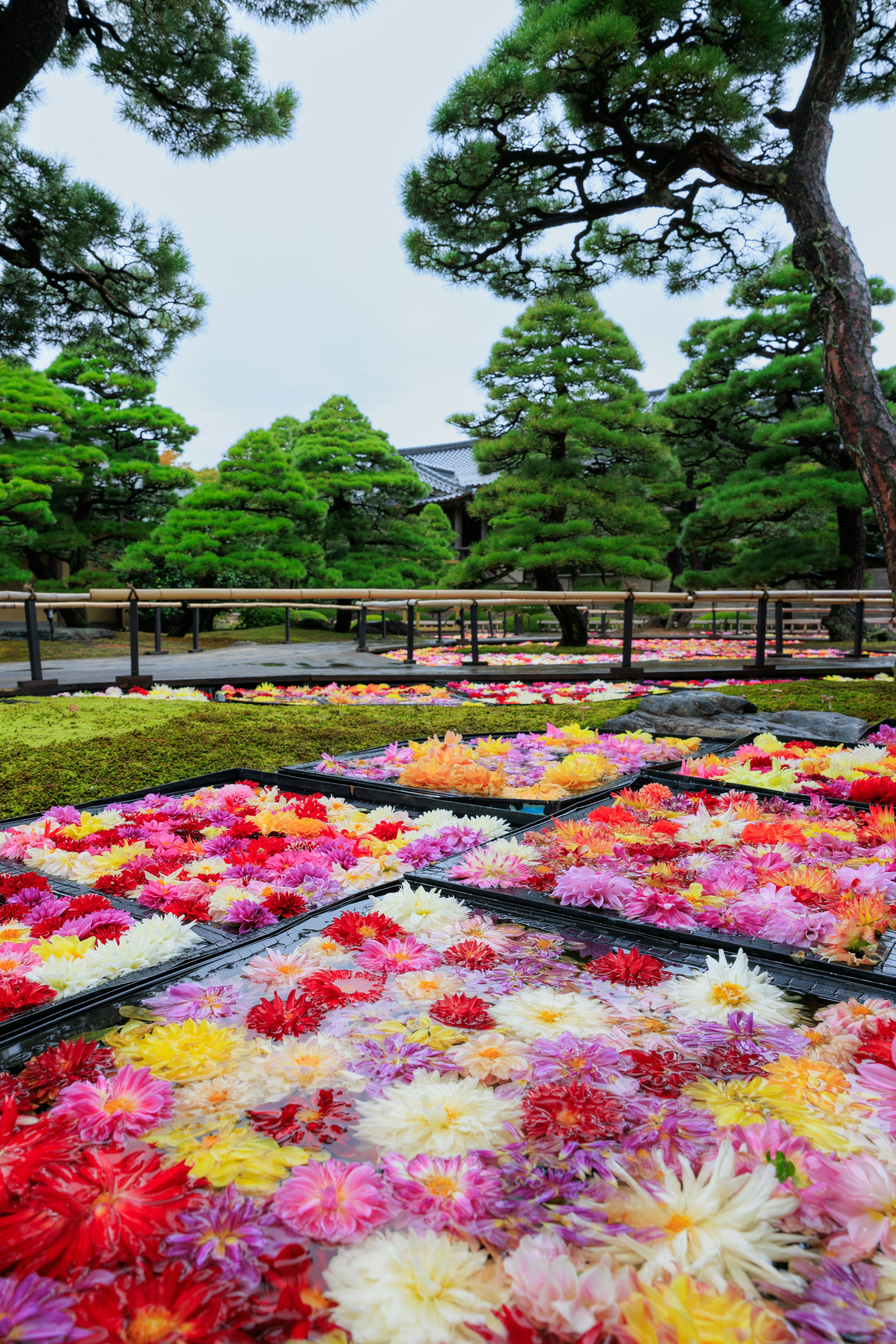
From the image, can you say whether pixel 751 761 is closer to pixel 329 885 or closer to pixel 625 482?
pixel 329 885

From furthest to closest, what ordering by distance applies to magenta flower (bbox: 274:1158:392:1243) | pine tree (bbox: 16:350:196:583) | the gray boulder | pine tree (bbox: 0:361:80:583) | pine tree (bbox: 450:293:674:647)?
pine tree (bbox: 16:350:196:583), pine tree (bbox: 0:361:80:583), pine tree (bbox: 450:293:674:647), the gray boulder, magenta flower (bbox: 274:1158:392:1243)

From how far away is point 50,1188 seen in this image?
1.98 ft

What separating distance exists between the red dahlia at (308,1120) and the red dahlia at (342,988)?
200 mm

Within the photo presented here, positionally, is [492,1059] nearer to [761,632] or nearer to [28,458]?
[761,632]

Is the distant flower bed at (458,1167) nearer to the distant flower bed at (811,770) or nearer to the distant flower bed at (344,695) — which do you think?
the distant flower bed at (811,770)

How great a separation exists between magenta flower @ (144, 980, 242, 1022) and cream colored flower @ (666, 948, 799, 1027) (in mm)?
590

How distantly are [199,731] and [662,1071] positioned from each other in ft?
8.27

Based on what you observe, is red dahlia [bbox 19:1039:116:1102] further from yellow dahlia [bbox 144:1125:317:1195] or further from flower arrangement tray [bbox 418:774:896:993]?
flower arrangement tray [bbox 418:774:896:993]

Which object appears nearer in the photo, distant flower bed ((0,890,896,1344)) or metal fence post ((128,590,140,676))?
distant flower bed ((0,890,896,1344))

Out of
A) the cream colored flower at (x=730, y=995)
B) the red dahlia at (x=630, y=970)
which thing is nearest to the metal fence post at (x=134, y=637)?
the red dahlia at (x=630, y=970)

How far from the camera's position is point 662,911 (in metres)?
1.25

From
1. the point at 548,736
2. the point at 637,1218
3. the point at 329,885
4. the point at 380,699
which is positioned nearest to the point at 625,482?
the point at 380,699

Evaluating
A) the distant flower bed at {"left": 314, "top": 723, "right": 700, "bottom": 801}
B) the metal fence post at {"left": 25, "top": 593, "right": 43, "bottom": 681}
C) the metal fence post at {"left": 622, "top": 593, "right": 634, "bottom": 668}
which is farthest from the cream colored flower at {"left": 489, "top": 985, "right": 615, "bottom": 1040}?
the metal fence post at {"left": 622, "top": 593, "right": 634, "bottom": 668}

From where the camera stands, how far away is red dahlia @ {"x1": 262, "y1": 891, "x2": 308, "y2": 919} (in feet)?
4.26
